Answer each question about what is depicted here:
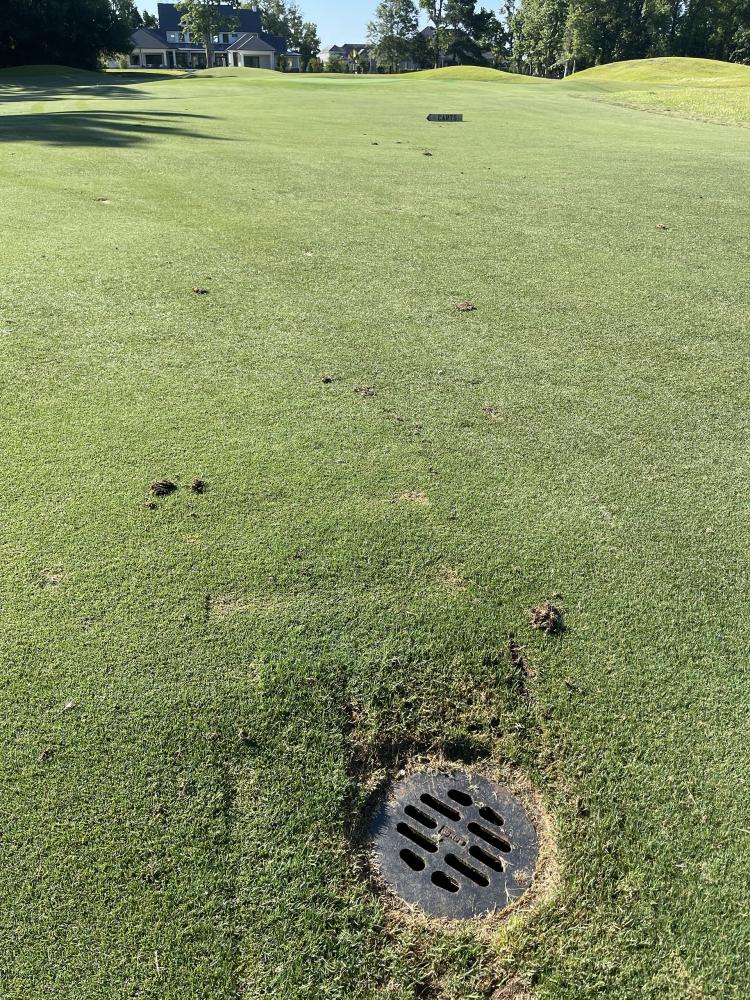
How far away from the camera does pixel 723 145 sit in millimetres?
12133

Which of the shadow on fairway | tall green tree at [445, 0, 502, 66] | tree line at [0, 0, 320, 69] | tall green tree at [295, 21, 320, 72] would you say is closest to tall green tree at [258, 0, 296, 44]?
tall green tree at [295, 21, 320, 72]

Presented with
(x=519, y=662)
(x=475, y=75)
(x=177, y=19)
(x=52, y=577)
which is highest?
(x=177, y=19)

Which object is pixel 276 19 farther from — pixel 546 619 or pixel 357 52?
pixel 546 619

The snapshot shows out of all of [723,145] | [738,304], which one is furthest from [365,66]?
[738,304]

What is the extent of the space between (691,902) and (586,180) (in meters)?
8.83

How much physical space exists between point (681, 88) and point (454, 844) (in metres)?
29.0

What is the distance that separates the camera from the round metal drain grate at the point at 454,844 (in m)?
1.74

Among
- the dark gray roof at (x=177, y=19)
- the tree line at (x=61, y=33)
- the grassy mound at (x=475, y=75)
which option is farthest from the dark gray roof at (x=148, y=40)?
the grassy mound at (x=475, y=75)

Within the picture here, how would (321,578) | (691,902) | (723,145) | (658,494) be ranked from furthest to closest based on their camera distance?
1. (723,145)
2. (658,494)
3. (321,578)
4. (691,902)

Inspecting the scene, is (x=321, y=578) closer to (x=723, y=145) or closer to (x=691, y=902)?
(x=691, y=902)

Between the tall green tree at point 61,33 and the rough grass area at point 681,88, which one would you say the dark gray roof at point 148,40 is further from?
the rough grass area at point 681,88

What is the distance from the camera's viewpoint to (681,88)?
24.2 metres

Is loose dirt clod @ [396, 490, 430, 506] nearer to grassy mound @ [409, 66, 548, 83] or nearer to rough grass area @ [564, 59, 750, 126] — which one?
rough grass area @ [564, 59, 750, 126]

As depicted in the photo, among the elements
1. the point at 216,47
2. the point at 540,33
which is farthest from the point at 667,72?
the point at 216,47
